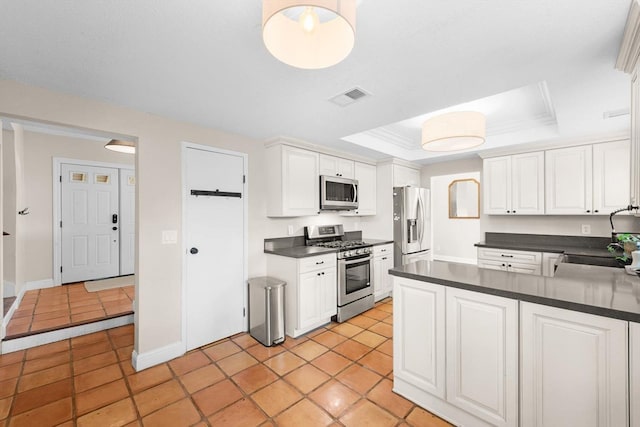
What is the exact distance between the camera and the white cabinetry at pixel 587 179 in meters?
3.21

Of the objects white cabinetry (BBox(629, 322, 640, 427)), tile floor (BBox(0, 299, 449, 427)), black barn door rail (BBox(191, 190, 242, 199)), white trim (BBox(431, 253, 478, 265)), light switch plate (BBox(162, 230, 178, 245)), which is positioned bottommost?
tile floor (BBox(0, 299, 449, 427))

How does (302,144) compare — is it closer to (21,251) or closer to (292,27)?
(292,27)

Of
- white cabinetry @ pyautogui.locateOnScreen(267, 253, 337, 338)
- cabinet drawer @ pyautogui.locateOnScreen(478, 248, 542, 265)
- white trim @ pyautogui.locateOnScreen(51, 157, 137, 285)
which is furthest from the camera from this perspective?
white trim @ pyautogui.locateOnScreen(51, 157, 137, 285)

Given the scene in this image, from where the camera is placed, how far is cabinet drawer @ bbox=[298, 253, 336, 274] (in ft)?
10.2

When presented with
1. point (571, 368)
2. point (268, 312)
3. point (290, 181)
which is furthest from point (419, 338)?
point (290, 181)

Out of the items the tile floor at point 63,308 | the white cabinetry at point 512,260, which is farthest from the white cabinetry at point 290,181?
the white cabinetry at point 512,260

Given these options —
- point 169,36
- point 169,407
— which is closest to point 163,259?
point 169,407

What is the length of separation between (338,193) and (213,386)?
274cm

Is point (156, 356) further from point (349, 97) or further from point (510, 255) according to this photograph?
point (510, 255)

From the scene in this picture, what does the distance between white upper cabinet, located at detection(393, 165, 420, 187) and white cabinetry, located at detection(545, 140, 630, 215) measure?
190 cm

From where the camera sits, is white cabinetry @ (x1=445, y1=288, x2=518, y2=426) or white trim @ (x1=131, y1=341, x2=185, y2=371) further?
white trim @ (x1=131, y1=341, x2=185, y2=371)

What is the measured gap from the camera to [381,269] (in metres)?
4.25

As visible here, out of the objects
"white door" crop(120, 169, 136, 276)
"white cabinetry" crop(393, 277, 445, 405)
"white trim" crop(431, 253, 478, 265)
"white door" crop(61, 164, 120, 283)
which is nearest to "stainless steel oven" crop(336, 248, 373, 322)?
"white cabinetry" crop(393, 277, 445, 405)

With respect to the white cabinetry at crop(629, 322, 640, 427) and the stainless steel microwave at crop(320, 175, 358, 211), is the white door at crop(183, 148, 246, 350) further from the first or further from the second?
the white cabinetry at crop(629, 322, 640, 427)
